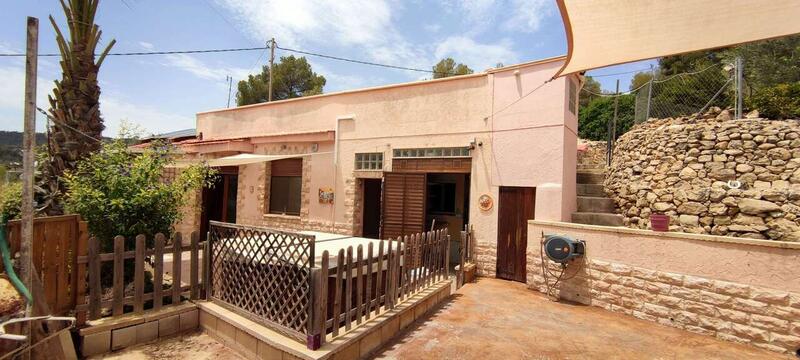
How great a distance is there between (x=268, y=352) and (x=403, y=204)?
579 cm

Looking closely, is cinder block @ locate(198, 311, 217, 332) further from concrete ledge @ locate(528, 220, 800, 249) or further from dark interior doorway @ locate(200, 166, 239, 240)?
dark interior doorway @ locate(200, 166, 239, 240)

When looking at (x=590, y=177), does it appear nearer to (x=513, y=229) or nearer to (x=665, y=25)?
(x=513, y=229)

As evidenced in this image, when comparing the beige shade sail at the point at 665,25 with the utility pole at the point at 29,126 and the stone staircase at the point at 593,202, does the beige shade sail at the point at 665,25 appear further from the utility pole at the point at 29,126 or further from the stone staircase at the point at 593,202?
the utility pole at the point at 29,126

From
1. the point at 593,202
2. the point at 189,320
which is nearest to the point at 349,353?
the point at 189,320

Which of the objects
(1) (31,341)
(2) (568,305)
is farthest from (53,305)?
(2) (568,305)

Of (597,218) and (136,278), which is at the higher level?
(597,218)

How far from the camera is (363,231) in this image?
10.6 metres

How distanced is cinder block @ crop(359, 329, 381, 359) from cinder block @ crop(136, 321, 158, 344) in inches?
111

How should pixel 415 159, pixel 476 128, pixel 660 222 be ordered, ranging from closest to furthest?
1. pixel 660 222
2. pixel 476 128
3. pixel 415 159

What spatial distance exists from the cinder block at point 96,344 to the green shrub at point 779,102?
13.6 meters

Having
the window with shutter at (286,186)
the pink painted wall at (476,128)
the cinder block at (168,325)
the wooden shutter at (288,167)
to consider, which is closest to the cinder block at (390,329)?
the cinder block at (168,325)

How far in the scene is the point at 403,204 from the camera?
9430mm

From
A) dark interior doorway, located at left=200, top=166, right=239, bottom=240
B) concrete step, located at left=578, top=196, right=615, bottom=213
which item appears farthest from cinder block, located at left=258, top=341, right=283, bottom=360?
dark interior doorway, located at left=200, top=166, right=239, bottom=240

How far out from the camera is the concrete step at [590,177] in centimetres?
954
